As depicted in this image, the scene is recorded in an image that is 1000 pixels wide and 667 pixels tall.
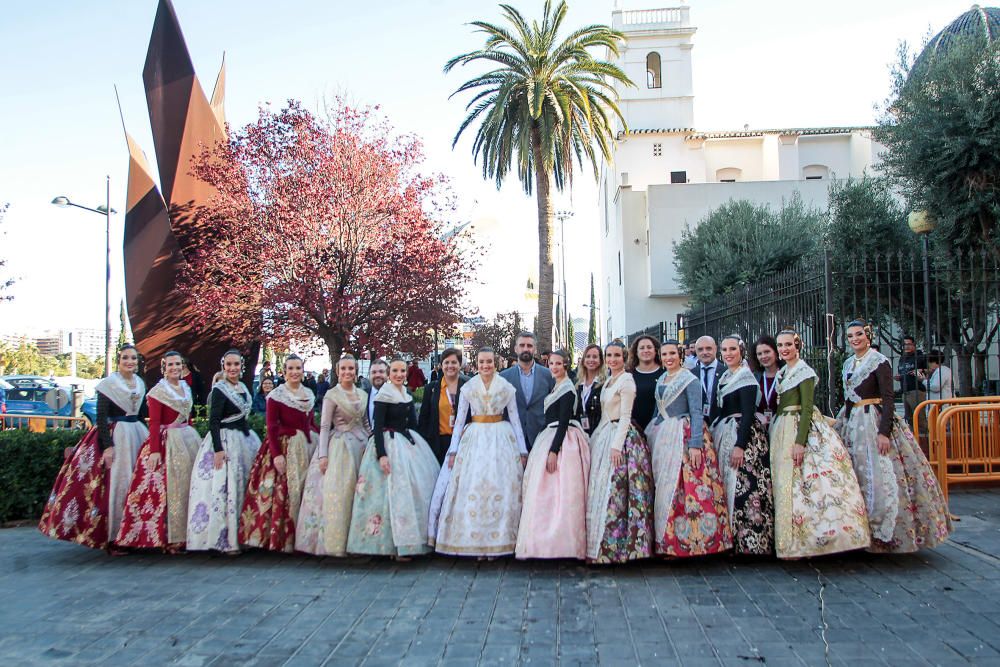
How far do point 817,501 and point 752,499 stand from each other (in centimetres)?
46

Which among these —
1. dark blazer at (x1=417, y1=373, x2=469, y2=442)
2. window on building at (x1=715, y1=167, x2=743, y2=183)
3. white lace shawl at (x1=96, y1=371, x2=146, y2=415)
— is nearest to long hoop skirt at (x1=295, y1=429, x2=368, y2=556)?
dark blazer at (x1=417, y1=373, x2=469, y2=442)

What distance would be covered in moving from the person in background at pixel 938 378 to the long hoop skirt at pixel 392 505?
7.07 meters

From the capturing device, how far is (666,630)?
451cm

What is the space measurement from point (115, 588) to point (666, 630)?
13.1ft

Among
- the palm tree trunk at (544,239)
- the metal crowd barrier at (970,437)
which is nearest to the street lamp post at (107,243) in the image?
the palm tree trunk at (544,239)

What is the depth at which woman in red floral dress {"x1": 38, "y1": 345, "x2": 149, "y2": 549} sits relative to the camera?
6.71 meters

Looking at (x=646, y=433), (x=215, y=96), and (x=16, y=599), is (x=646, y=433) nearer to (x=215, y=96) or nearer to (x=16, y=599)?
(x=16, y=599)

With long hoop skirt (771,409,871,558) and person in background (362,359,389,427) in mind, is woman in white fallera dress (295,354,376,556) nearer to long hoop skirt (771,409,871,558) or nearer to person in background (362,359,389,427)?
person in background (362,359,389,427)

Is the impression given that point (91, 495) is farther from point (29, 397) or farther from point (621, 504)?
point (29, 397)

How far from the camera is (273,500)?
6.53 meters

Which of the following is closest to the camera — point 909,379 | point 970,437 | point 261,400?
point 970,437

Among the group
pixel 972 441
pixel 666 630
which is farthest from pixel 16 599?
pixel 972 441

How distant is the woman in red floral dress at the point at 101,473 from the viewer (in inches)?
264

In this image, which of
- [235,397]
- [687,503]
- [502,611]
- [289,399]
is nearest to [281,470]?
[289,399]
